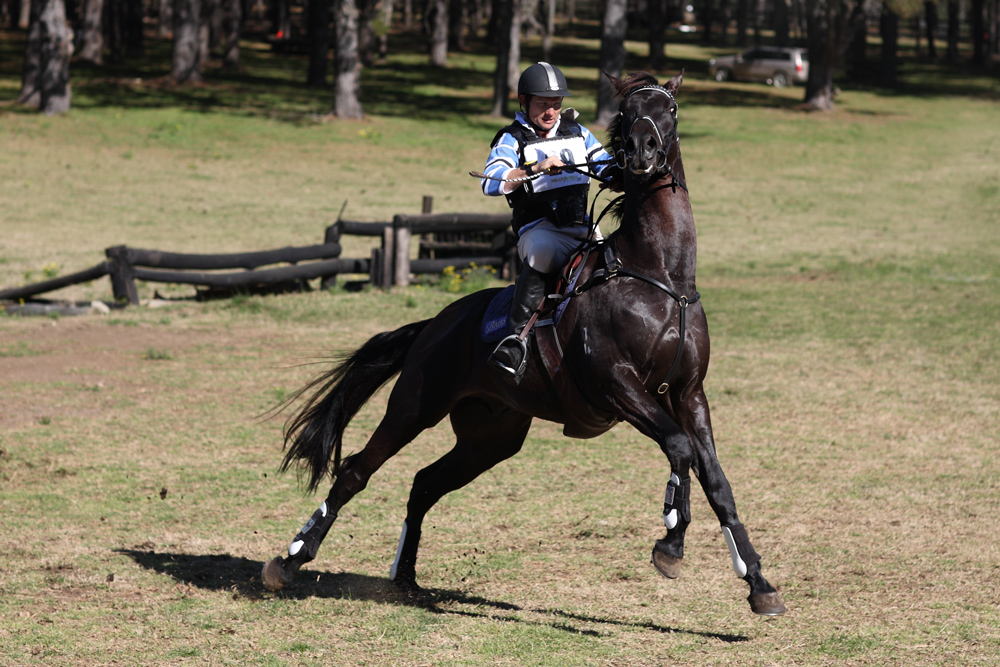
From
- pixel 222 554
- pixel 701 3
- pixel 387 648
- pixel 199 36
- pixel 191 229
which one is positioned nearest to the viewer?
pixel 387 648

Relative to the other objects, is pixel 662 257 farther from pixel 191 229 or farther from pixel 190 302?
pixel 191 229

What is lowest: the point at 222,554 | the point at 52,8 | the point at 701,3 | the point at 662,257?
the point at 222,554

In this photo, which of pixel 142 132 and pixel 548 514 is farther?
pixel 142 132

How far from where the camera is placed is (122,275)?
14.7 metres

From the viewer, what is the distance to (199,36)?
1719 inches

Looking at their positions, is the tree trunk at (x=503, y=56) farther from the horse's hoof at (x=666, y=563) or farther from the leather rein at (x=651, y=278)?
the horse's hoof at (x=666, y=563)

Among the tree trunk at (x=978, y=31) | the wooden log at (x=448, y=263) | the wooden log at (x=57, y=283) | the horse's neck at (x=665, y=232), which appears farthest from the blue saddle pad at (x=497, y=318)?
the tree trunk at (x=978, y=31)

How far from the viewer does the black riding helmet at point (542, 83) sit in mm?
5617

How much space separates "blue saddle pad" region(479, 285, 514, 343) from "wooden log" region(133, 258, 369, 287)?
9.81m

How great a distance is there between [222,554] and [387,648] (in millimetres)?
1922

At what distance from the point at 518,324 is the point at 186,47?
3683cm

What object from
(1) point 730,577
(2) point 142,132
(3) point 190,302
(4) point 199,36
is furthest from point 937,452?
(4) point 199,36

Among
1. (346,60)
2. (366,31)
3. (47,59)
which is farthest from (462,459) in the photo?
(366,31)

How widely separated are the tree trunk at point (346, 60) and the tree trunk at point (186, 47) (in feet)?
23.1
